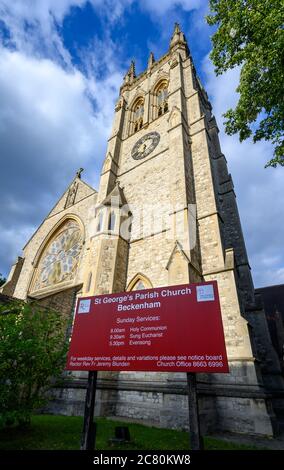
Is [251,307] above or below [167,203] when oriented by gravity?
below

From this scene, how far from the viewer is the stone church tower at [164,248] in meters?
7.61

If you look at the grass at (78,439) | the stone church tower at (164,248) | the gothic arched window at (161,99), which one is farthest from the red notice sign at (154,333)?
the gothic arched window at (161,99)

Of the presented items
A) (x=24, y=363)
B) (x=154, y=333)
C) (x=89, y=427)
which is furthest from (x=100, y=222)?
(x=89, y=427)

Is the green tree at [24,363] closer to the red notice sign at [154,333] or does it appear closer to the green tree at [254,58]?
the red notice sign at [154,333]

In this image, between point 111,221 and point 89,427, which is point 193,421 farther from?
point 111,221

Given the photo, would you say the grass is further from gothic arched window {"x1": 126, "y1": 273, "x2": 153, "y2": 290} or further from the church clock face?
the church clock face

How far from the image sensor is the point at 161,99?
71.8 ft

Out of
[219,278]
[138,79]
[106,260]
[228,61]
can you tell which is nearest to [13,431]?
[106,260]

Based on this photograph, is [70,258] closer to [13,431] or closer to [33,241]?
[33,241]

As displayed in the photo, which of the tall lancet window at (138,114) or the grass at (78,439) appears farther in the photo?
the tall lancet window at (138,114)

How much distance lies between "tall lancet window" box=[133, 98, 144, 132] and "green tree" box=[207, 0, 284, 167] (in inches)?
513

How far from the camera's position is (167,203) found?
1297 cm

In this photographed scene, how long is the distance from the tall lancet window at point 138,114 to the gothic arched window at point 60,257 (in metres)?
10.5
